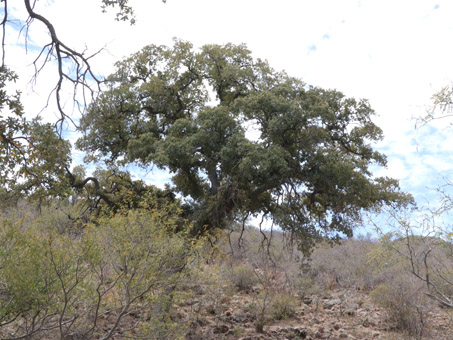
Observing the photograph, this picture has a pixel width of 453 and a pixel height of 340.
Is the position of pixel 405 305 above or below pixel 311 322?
above

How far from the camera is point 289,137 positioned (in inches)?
489

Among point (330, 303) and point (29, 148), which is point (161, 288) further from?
point (330, 303)

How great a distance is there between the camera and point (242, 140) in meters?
11.6

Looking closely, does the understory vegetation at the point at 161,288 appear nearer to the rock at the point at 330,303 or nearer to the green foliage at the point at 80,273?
the green foliage at the point at 80,273

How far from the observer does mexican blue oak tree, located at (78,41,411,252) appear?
11703mm

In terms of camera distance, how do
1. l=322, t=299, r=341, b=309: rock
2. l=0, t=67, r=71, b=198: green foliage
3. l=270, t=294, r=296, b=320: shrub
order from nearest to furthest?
1. l=0, t=67, r=71, b=198: green foliage
2. l=270, t=294, r=296, b=320: shrub
3. l=322, t=299, r=341, b=309: rock

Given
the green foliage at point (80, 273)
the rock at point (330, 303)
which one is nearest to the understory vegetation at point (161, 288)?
the green foliage at point (80, 273)

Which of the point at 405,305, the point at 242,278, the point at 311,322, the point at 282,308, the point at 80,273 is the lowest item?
the point at 80,273

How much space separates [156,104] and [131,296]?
798 centimetres

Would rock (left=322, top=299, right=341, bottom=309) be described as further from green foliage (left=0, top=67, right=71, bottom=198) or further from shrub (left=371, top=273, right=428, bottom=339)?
green foliage (left=0, top=67, right=71, bottom=198)

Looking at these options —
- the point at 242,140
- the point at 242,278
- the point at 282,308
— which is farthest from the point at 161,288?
the point at 242,278

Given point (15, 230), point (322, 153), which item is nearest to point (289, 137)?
point (322, 153)

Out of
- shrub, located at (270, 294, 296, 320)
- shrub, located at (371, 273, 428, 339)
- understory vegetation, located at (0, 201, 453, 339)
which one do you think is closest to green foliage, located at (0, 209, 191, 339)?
understory vegetation, located at (0, 201, 453, 339)

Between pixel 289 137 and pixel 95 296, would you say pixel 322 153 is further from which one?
pixel 95 296
